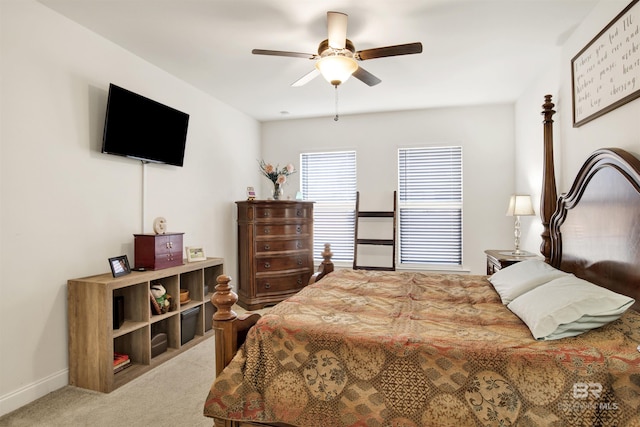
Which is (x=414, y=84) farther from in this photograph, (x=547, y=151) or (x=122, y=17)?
(x=122, y=17)

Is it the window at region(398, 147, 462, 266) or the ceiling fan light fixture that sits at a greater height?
the ceiling fan light fixture

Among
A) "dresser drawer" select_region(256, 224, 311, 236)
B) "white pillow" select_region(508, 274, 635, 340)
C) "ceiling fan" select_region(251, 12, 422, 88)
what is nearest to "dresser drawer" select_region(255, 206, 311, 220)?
"dresser drawer" select_region(256, 224, 311, 236)

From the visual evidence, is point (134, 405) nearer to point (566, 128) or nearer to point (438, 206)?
point (566, 128)

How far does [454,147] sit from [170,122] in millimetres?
3279

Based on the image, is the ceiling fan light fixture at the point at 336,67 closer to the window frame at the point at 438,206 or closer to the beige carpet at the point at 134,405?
the beige carpet at the point at 134,405

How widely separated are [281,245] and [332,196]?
112cm

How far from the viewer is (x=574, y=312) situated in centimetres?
134

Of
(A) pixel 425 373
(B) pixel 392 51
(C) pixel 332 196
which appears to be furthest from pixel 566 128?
(C) pixel 332 196

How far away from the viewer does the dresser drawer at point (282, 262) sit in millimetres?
3957

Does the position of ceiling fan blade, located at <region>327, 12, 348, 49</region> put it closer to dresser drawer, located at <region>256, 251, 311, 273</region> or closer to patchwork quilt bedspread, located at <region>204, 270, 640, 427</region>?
patchwork quilt bedspread, located at <region>204, 270, 640, 427</region>

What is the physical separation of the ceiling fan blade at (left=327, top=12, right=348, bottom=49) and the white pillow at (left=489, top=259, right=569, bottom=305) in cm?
175

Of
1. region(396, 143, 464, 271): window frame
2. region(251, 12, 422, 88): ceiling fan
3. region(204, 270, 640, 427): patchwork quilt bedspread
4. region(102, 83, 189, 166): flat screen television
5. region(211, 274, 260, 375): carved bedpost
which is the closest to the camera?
region(204, 270, 640, 427): patchwork quilt bedspread

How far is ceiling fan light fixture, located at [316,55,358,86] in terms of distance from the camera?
211 centimetres

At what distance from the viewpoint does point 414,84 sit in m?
3.46
